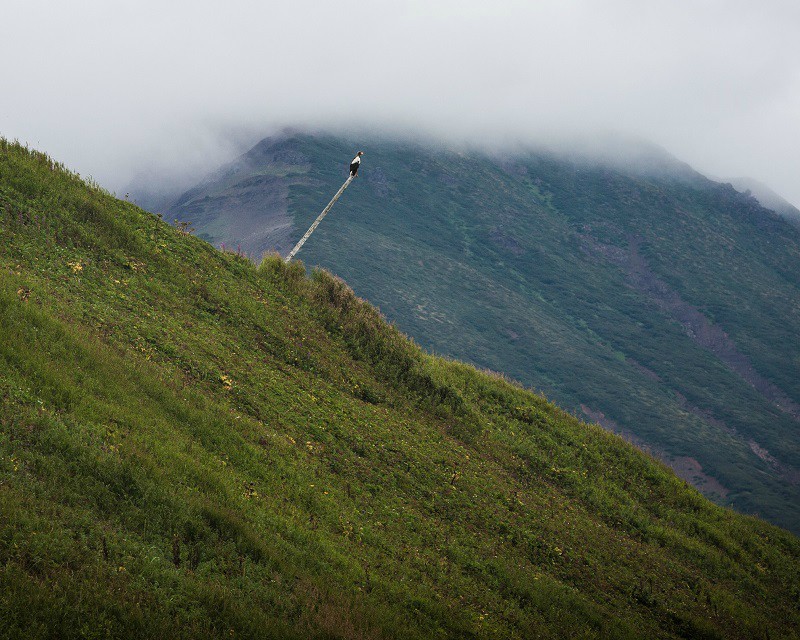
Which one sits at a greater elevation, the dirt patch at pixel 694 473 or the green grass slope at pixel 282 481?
the dirt patch at pixel 694 473

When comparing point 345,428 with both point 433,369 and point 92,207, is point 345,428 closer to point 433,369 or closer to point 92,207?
point 433,369

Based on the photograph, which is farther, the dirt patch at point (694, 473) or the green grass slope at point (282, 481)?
the dirt patch at point (694, 473)

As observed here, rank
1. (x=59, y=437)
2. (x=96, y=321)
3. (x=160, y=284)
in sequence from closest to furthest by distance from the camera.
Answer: (x=59, y=437), (x=96, y=321), (x=160, y=284)

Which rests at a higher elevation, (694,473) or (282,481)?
(694,473)

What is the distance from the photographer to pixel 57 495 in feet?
36.8

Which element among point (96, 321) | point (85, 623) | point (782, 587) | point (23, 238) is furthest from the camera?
point (782, 587)

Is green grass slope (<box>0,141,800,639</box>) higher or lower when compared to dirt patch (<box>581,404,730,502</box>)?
lower

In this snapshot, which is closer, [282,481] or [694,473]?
[282,481]

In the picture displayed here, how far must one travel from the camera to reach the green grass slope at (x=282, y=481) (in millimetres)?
11000

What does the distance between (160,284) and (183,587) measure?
1385 cm

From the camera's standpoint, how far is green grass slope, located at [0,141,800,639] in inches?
433

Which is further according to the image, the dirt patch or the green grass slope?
the dirt patch

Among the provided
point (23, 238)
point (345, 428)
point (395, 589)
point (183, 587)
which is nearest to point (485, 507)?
point (345, 428)

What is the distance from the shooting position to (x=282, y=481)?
1608 cm
